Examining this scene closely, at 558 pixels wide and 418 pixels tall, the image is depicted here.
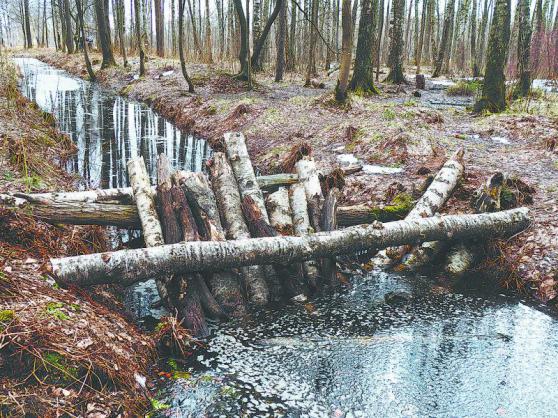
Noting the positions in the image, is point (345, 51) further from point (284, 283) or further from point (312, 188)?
point (284, 283)

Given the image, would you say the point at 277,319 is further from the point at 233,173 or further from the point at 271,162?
the point at 271,162

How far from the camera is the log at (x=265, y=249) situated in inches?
171

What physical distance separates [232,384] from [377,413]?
1244 mm

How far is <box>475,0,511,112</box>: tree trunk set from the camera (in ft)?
40.1

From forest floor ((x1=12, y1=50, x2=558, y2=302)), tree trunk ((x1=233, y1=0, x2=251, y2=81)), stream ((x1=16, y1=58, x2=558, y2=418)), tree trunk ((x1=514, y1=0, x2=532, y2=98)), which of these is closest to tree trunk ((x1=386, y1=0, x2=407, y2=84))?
forest floor ((x1=12, y1=50, x2=558, y2=302))

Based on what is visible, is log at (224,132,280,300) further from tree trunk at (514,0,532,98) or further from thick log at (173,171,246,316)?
tree trunk at (514,0,532,98)

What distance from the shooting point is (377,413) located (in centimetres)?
358

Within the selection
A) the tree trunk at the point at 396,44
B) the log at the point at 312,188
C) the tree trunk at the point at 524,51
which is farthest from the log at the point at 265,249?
the tree trunk at the point at 396,44

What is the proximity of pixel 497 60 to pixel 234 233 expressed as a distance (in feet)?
35.6

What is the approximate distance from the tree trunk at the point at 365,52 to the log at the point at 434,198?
8.76 meters

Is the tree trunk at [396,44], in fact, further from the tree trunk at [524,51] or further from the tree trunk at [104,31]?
the tree trunk at [104,31]

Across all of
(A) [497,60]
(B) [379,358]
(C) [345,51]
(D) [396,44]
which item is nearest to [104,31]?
(D) [396,44]

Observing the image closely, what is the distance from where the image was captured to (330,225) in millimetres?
5973

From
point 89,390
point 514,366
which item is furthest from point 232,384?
point 514,366
